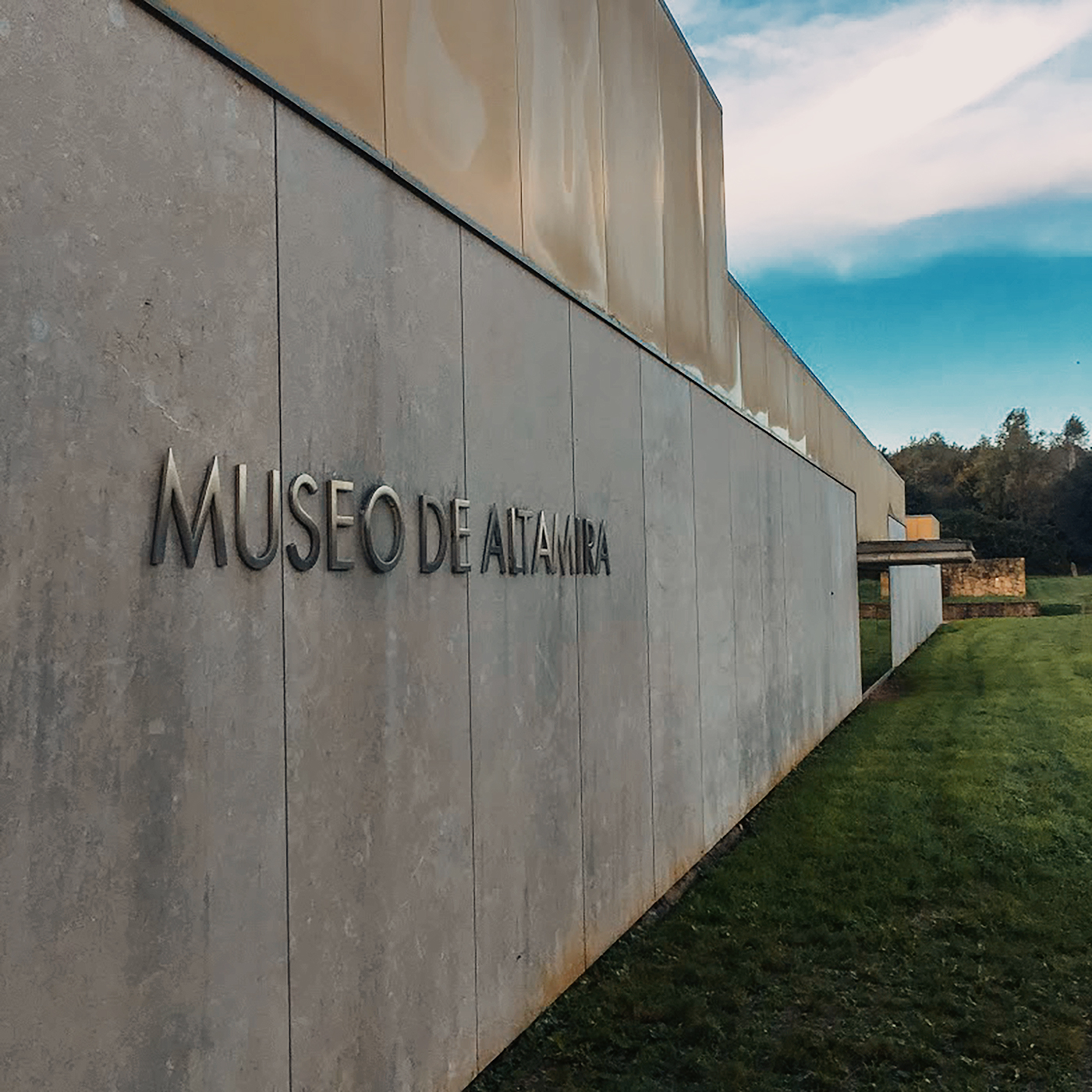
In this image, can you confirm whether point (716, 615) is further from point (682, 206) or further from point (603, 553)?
point (682, 206)

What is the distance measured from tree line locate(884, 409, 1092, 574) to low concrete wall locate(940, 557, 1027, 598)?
21.0ft

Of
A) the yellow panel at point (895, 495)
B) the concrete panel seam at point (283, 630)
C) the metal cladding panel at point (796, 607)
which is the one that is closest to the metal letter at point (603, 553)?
the concrete panel seam at point (283, 630)

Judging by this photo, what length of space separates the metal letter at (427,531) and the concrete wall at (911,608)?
1861 centimetres

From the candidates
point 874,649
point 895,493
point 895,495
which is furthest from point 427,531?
point 895,495

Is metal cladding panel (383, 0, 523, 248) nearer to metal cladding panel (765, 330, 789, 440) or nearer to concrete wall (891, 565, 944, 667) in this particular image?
metal cladding panel (765, 330, 789, 440)

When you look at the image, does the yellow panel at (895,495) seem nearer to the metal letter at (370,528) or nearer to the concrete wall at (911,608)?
the concrete wall at (911,608)

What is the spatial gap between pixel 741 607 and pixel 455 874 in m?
5.48

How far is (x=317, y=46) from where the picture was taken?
3.56 m

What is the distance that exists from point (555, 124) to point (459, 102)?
45.5 inches

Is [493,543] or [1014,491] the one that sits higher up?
[1014,491]

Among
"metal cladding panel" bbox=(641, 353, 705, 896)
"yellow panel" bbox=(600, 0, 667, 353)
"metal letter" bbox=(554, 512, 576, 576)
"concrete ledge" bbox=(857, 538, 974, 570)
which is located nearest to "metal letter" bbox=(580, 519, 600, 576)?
"metal letter" bbox=(554, 512, 576, 576)

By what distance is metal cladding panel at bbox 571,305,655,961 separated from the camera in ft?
18.3

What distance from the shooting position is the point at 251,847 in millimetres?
3029

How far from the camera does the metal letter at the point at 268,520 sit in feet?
9.90
